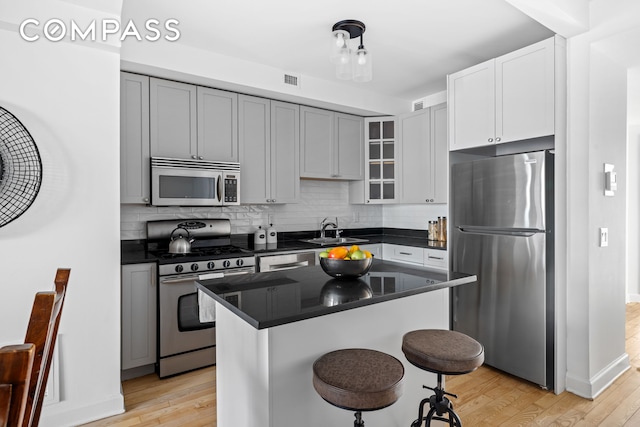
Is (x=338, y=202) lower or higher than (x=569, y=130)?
lower

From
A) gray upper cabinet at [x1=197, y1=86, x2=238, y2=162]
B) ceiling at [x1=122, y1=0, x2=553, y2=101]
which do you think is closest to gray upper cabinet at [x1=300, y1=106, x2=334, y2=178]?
ceiling at [x1=122, y1=0, x2=553, y2=101]

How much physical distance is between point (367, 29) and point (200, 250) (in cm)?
231

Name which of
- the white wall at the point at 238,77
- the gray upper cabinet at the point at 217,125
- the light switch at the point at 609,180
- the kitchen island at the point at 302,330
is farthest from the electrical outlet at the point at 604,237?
the gray upper cabinet at the point at 217,125

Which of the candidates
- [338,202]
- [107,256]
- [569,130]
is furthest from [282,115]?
[569,130]

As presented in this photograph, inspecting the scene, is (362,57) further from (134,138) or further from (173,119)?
(134,138)

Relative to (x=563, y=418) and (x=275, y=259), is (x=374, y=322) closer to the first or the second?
(x=563, y=418)

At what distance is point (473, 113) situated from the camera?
10.2ft

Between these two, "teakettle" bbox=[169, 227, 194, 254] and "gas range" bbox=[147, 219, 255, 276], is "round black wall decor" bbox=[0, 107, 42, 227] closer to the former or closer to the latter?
"gas range" bbox=[147, 219, 255, 276]

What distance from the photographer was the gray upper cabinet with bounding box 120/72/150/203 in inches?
117

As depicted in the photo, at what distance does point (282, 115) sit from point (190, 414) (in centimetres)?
272

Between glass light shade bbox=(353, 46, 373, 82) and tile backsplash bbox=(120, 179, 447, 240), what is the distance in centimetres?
201

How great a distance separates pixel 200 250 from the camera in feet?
11.0

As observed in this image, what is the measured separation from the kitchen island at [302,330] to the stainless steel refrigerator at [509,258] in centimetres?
96

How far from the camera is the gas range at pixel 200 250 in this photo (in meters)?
2.91
